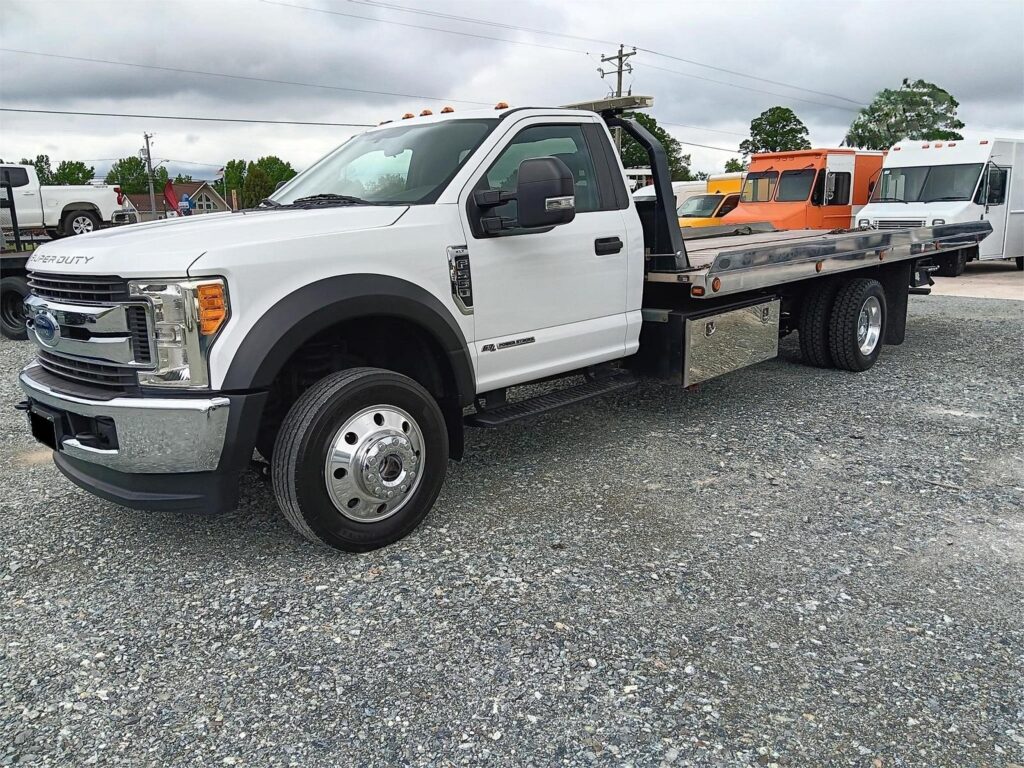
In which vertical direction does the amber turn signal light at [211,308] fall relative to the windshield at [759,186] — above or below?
below

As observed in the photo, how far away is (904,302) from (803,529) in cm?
469

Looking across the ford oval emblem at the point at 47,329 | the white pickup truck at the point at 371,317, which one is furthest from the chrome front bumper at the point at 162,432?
the ford oval emblem at the point at 47,329

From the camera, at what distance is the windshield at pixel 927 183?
16.0 meters

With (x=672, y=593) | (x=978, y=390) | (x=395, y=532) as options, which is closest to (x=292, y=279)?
(x=395, y=532)

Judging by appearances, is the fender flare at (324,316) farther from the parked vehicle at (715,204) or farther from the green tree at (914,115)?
the green tree at (914,115)

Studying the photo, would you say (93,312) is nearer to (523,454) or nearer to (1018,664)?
(523,454)

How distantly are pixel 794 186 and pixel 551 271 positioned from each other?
15.6 meters

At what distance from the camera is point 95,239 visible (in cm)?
376

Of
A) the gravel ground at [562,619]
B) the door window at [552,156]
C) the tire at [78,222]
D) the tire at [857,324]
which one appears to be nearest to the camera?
the gravel ground at [562,619]

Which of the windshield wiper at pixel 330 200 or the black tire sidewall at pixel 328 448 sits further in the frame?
the windshield wiper at pixel 330 200

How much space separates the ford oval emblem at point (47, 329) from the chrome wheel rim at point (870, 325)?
6093 mm

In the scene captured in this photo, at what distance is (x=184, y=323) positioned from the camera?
325 centimetres

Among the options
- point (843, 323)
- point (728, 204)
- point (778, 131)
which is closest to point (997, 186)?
point (728, 204)

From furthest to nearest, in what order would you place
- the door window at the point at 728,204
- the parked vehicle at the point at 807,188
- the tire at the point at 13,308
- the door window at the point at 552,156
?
the door window at the point at 728,204 < the parked vehicle at the point at 807,188 < the tire at the point at 13,308 < the door window at the point at 552,156
